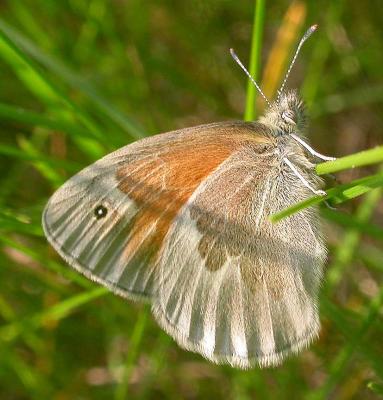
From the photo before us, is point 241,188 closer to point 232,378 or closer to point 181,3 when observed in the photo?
point 232,378

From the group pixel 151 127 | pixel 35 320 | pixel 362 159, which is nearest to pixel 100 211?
pixel 35 320

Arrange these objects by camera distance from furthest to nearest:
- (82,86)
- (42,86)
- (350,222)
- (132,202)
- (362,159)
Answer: (82,86) < (42,86) < (132,202) < (350,222) < (362,159)

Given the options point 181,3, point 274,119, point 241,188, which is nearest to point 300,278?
point 241,188

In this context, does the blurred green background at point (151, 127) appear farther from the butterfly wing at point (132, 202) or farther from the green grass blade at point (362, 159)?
the green grass blade at point (362, 159)

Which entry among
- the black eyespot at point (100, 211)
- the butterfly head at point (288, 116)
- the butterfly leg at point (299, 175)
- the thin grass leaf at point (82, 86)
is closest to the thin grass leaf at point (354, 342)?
the butterfly leg at point (299, 175)

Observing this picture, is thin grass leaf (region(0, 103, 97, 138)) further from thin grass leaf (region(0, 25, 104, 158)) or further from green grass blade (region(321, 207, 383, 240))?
green grass blade (region(321, 207, 383, 240))

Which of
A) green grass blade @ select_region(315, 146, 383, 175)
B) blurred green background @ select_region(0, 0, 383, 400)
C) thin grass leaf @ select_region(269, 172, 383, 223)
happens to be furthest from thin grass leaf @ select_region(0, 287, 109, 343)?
green grass blade @ select_region(315, 146, 383, 175)

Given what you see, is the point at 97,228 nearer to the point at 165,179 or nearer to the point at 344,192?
the point at 165,179
